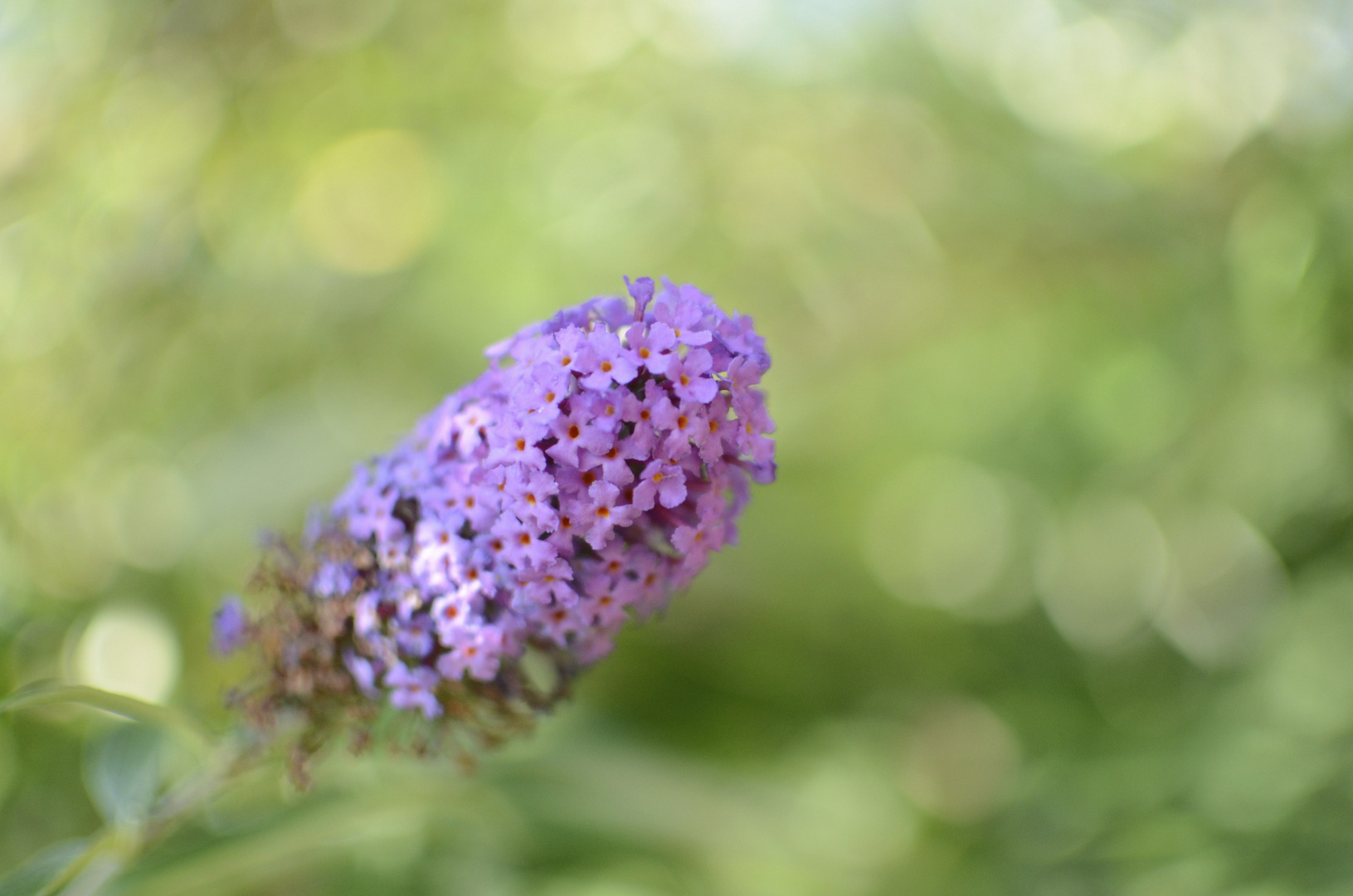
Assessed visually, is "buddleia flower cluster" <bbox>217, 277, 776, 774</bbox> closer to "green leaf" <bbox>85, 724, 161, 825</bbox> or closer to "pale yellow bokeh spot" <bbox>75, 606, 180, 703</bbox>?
"green leaf" <bbox>85, 724, 161, 825</bbox>

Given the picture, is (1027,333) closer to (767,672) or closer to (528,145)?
(767,672)

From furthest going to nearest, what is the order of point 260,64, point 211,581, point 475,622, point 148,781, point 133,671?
1. point 260,64
2. point 211,581
3. point 133,671
4. point 148,781
5. point 475,622

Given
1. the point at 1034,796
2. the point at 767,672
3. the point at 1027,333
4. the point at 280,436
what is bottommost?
the point at 1034,796

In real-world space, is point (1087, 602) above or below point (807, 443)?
below

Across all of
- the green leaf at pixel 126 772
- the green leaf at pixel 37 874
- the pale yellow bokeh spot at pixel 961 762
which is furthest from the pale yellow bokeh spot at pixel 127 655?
the pale yellow bokeh spot at pixel 961 762

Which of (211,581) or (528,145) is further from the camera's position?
(528,145)

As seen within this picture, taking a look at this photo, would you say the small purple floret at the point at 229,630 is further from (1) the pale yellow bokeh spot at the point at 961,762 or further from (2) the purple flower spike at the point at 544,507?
(1) the pale yellow bokeh spot at the point at 961,762

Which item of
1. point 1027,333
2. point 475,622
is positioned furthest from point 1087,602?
point 475,622
